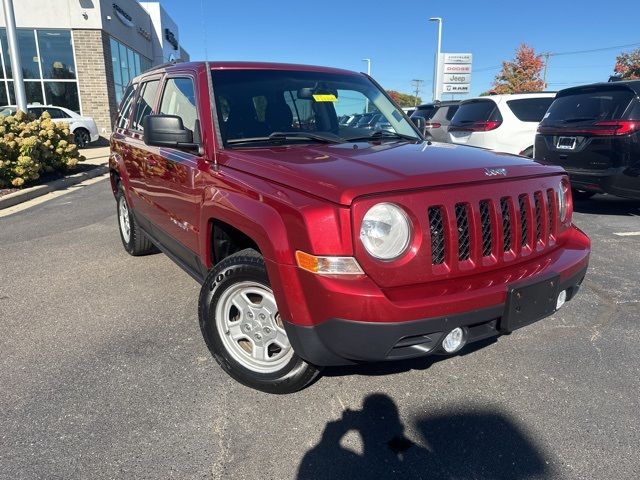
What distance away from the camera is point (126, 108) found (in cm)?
505

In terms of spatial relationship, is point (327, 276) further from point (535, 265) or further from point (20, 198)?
point (20, 198)

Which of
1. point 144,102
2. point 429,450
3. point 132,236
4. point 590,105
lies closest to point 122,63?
point 132,236

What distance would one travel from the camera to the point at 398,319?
2.07m

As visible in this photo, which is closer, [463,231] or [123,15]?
[463,231]

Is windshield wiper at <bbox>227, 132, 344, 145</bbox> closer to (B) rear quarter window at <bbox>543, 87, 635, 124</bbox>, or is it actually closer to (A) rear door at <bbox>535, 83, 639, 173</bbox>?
(A) rear door at <bbox>535, 83, 639, 173</bbox>

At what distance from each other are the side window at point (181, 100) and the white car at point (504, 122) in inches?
255

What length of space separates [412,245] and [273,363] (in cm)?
107

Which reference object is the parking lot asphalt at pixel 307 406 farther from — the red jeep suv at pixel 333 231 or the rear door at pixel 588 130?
the rear door at pixel 588 130

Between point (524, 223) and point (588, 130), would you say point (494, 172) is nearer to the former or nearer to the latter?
point (524, 223)

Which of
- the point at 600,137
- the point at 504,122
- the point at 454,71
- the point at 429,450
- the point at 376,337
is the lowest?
the point at 429,450

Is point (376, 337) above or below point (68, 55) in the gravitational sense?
below

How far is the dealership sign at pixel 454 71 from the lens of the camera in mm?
34719

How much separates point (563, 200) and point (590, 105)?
15.8 ft

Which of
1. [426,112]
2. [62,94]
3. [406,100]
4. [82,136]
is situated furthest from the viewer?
[406,100]
